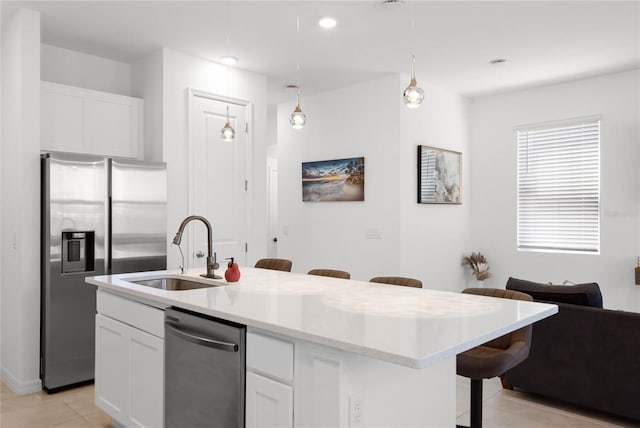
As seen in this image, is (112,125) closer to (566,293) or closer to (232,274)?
(232,274)

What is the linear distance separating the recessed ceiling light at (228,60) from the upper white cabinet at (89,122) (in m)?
0.86

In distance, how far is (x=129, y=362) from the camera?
8.43ft

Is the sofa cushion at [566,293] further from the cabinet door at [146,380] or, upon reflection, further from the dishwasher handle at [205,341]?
the cabinet door at [146,380]

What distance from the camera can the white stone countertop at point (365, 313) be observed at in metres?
1.50

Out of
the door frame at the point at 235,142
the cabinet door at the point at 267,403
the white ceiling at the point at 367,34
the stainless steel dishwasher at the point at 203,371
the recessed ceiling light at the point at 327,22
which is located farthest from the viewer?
the door frame at the point at 235,142

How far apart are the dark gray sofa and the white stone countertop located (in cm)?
113

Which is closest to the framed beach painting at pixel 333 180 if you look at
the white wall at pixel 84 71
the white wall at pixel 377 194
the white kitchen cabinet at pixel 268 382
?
the white wall at pixel 377 194

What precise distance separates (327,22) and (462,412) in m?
3.00

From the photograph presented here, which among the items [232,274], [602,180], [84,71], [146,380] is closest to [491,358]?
[232,274]

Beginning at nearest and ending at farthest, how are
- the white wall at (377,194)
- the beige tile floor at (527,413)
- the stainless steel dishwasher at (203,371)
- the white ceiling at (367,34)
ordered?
the stainless steel dishwasher at (203,371) → the beige tile floor at (527,413) → the white ceiling at (367,34) → the white wall at (377,194)

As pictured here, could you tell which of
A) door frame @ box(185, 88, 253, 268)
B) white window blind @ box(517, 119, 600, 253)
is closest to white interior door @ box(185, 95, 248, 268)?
door frame @ box(185, 88, 253, 268)

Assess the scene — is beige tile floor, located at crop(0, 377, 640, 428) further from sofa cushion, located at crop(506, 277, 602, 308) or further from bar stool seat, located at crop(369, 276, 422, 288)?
bar stool seat, located at crop(369, 276, 422, 288)

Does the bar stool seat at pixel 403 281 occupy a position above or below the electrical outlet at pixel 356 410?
above

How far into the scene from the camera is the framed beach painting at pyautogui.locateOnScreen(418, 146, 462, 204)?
211 inches
